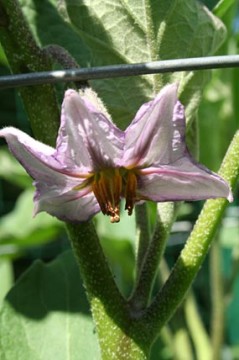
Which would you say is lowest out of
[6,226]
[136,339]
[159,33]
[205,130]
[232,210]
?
[232,210]

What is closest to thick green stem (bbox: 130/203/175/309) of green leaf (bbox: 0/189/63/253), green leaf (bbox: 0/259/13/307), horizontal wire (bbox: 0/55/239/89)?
horizontal wire (bbox: 0/55/239/89)

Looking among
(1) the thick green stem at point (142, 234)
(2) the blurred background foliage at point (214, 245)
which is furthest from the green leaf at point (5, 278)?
(1) the thick green stem at point (142, 234)

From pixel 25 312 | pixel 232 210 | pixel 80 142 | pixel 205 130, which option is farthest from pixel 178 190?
pixel 232 210

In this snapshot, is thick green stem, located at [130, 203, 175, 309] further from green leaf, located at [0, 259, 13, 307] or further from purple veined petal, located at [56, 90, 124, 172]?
green leaf, located at [0, 259, 13, 307]

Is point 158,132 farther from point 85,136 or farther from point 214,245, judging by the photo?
point 214,245

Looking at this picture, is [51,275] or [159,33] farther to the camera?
[51,275]

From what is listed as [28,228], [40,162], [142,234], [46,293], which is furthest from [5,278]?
[40,162]

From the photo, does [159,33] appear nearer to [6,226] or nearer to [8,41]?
[8,41]

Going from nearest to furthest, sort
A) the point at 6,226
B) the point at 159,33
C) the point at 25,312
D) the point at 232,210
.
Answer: the point at 159,33
the point at 25,312
the point at 6,226
the point at 232,210
